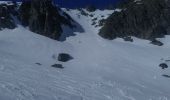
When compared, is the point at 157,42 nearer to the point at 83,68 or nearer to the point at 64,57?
the point at 64,57

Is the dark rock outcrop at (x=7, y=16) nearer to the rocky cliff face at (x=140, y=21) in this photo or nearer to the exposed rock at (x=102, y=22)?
the rocky cliff face at (x=140, y=21)

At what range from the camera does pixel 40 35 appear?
60.9 meters

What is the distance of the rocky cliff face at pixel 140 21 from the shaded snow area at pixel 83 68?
1.98 m

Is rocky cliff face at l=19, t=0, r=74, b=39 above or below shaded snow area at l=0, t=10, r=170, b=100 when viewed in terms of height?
above

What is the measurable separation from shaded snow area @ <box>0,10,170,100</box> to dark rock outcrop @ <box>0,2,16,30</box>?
1.03 m

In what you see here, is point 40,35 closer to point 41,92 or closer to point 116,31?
point 116,31

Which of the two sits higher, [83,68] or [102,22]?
[102,22]

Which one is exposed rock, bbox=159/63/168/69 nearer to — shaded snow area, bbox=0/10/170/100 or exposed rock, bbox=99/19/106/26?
shaded snow area, bbox=0/10/170/100

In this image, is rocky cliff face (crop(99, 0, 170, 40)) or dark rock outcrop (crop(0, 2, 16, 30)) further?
rocky cliff face (crop(99, 0, 170, 40))

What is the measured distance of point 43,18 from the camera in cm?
Answer: 6359

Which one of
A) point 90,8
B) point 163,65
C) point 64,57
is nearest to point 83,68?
point 64,57

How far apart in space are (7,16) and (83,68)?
17162 mm

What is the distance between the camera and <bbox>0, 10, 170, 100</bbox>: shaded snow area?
3409 centimetres

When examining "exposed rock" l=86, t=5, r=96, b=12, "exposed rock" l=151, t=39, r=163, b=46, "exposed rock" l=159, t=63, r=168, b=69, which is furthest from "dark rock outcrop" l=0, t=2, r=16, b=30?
"exposed rock" l=159, t=63, r=168, b=69
